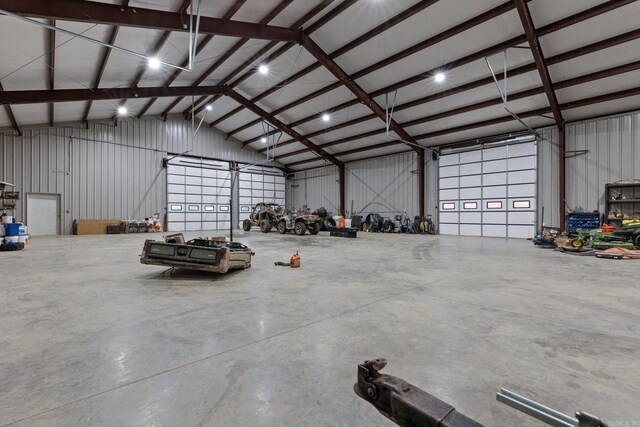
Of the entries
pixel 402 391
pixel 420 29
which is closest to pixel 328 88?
pixel 420 29

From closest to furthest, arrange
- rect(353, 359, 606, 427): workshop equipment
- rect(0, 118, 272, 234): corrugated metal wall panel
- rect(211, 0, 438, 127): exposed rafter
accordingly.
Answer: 1. rect(353, 359, 606, 427): workshop equipment
2. rect(211, 0, 438, 127): exposed rafter
3. rect(0, 118, 272, 234): corrugated metal wall panel

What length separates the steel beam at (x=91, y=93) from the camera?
8742 mm

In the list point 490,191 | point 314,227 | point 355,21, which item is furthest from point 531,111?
point 314,227

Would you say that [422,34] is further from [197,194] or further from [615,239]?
[197,194]

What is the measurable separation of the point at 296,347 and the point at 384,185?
51.3ft

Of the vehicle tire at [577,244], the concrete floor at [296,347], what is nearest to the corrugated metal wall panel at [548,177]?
the vehicle tire at [577,244]

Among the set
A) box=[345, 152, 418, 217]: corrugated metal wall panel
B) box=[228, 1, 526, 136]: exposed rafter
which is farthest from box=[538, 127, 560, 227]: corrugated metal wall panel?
box=[345, 152, 418, 217]: corrugated metal wall panel

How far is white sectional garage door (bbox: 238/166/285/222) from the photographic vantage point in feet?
65.5

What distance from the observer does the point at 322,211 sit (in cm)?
1429

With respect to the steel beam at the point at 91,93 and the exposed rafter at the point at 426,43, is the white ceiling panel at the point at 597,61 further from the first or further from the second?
the steel beam at the point at 91,93

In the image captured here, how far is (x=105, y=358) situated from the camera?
6.56 ft

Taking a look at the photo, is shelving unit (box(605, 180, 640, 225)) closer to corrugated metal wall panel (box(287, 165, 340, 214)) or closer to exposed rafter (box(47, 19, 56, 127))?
corrugated metal wall panel (box(287, 165, 340, 214))

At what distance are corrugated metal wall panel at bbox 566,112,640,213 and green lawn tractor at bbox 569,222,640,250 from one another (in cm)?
328

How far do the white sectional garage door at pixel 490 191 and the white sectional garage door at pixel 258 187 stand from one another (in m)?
12.0
